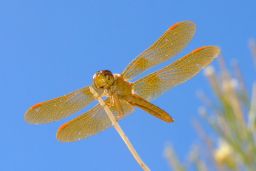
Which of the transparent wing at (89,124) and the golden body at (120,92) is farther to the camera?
the transparent wing at (89,124)

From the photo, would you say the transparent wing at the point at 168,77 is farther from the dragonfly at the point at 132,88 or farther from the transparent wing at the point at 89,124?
the transparent wing at the point at 89,124

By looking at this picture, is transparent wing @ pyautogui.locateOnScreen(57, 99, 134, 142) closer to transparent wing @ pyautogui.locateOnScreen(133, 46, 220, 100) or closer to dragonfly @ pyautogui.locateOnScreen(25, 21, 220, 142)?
dragonfly @ pyautogui.locateOnScreen(25, 21, 220, 142)

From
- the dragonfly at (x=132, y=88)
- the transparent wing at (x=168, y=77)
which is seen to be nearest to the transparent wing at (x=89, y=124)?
the dragonfly at (x=132, y=88)

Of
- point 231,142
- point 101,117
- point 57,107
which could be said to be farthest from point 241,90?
point 57,107

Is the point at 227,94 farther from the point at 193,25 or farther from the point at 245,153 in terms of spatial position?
the point at 193,25

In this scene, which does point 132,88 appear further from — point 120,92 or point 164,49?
point 164,49

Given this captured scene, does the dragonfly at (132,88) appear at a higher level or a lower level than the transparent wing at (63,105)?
lower
